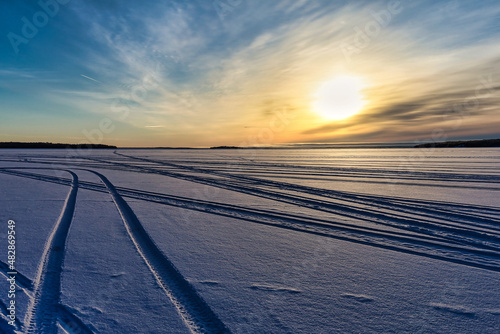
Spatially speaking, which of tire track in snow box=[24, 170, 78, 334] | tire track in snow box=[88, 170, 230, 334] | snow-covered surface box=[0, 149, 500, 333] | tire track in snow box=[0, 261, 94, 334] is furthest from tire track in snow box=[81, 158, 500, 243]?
tire track in snow box=[24, 170, 78, 334]

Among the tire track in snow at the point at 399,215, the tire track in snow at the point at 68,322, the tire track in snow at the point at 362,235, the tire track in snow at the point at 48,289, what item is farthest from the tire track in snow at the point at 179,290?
the tire track in snow at the point at 399,215

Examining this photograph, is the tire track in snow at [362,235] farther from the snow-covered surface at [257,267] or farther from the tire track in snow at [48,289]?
the tire track in snow at [48,289]

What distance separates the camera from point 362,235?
420 cm

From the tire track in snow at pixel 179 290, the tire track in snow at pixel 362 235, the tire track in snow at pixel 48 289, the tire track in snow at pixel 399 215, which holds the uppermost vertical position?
the tire track in snow at pixel 399 215

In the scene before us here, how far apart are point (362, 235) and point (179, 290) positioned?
3.09 metres

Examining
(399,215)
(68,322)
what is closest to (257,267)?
(68,322)

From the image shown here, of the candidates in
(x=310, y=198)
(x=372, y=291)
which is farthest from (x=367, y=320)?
(x=310, y=198)

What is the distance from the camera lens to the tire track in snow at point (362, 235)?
3.38 metres

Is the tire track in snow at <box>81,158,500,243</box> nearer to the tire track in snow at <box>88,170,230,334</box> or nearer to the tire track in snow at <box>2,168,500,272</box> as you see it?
the tire track in snow at <box>2,168,500,272</box>

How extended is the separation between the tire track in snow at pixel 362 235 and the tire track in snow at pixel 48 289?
270 centimetres

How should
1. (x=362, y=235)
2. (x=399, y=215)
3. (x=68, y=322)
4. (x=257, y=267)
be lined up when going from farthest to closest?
(x=399, y=215) → (x=362, y=235) → (x=257, y=267) → (x=68, y=322)

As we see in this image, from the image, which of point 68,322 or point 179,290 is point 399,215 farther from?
point 68,322

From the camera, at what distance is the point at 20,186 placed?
8.89 meters

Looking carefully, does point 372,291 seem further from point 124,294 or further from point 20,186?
point 20,186
